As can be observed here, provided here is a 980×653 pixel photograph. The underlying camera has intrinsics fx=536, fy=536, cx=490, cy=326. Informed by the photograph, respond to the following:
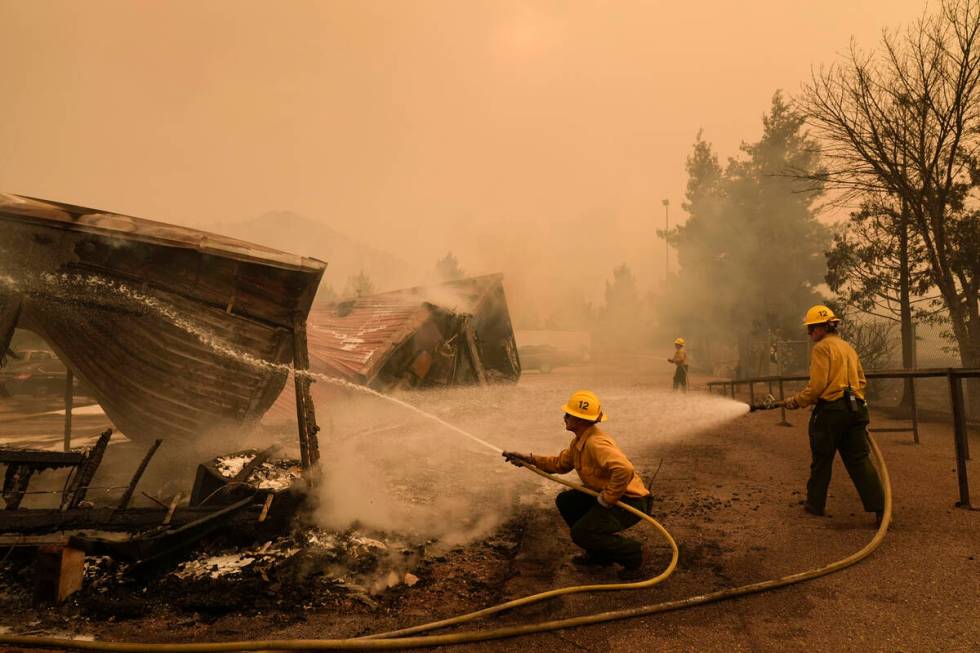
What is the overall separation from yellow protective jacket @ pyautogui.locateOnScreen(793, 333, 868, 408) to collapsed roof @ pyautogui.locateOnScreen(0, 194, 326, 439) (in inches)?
182

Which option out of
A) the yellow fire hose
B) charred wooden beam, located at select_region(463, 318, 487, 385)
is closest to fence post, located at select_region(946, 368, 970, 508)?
the yellow fire hose

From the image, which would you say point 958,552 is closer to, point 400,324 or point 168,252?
point 168,252

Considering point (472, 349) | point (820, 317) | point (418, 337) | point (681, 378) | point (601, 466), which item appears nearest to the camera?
point (601, 466)

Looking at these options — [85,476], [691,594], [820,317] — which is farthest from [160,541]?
[820,317]

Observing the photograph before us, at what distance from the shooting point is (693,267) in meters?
31.2

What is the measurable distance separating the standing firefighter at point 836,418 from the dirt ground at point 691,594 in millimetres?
334

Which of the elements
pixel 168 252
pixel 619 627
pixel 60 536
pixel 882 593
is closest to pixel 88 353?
pixel 168 252

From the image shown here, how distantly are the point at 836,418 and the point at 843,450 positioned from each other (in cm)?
29

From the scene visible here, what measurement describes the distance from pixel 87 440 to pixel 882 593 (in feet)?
35.0

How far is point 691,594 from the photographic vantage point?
3311mm

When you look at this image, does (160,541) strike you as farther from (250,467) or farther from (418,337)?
(418,337)

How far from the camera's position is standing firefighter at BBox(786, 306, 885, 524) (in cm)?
450

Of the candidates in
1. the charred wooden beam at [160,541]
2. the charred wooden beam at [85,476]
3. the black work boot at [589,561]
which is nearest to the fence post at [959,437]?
the black work boot at [589,561]

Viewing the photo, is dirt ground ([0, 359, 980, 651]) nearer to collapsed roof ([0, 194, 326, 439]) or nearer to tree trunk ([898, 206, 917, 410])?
collapsed roof ([0, 194, 326, 439])
